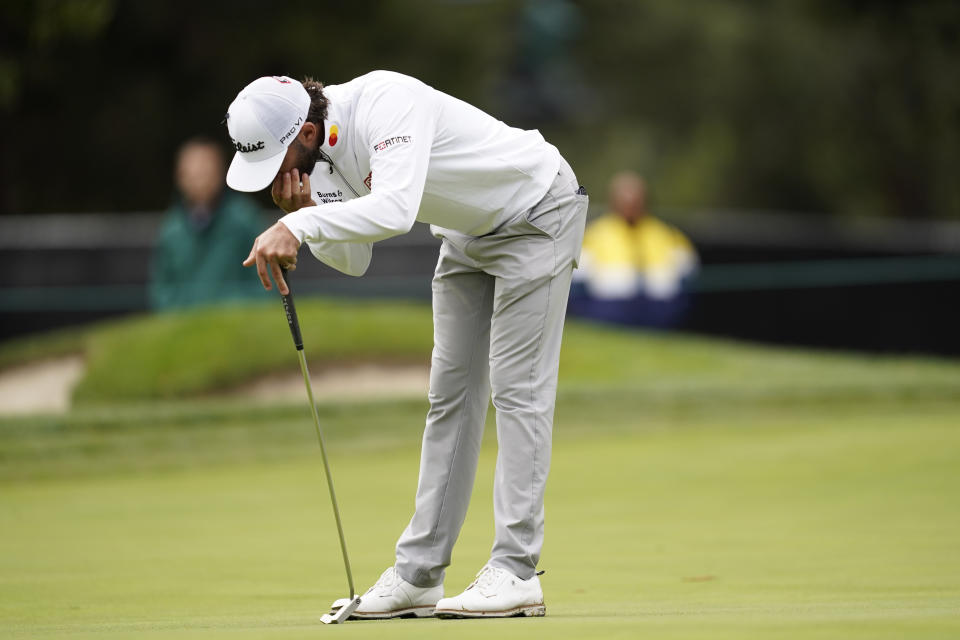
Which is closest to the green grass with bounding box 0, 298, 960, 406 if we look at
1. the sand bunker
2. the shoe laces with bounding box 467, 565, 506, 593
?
the sand bunker

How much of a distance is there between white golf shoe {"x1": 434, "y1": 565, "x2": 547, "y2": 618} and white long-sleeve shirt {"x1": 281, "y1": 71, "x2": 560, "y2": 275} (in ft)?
3.20

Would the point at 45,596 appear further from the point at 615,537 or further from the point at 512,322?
the point at 615,537

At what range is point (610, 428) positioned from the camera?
9.82 meters

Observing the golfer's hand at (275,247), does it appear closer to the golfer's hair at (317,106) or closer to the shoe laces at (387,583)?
the golfer's hair at (317,106)

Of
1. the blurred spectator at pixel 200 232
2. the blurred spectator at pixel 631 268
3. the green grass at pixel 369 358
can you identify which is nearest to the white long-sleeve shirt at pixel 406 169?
the green grass at pixel 369 358

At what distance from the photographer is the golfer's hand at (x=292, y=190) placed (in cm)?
430

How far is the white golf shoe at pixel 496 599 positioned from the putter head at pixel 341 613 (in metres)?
0.22

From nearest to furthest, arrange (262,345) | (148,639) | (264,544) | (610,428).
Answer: (148,639)
(264,544)
(610,428)
(262,345)

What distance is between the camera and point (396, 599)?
4414 mm

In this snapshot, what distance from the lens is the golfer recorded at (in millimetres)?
4105

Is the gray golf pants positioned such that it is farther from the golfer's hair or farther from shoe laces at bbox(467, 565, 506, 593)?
the golfer's hair

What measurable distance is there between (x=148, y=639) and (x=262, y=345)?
7.65 meters

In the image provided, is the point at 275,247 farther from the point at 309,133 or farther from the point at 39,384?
the point at 39,384

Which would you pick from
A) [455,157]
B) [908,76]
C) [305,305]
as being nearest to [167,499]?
[455,157]
